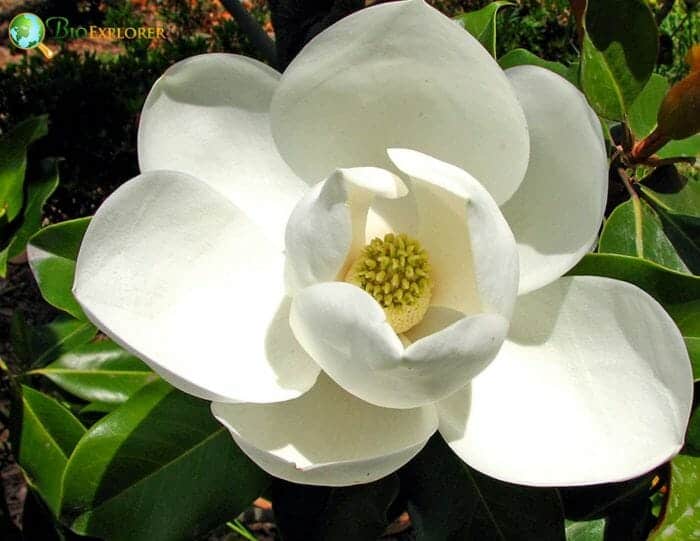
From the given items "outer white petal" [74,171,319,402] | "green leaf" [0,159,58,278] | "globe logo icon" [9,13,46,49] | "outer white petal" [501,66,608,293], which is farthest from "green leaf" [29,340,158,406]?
"globe logo icon" [9,13,46,49]

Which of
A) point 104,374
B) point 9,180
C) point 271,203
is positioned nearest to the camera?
point 271,203

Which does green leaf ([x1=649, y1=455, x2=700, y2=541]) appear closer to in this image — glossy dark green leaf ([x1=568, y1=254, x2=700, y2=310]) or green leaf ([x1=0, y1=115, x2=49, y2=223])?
glossy dark green leaf ([x1=568, y1=254, x2=700, y2=310])

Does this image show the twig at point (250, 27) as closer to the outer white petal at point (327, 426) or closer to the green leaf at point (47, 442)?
the green leaf at point (47, 442)

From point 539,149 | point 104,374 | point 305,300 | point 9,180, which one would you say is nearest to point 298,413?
point 305,300

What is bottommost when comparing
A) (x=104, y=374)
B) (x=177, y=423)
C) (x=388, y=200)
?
(x=104, y=374)

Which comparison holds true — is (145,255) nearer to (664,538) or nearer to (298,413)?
(298,413)
